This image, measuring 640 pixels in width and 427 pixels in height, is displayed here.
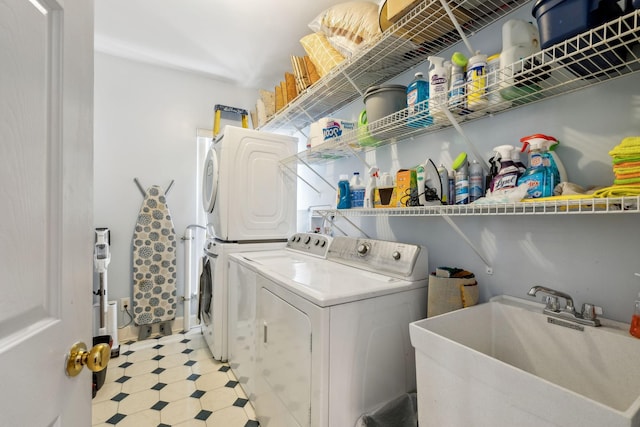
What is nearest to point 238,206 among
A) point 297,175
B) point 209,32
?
point 297,175

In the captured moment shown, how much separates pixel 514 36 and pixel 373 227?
1361 mm

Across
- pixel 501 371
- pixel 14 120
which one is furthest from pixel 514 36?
pixel 14 120

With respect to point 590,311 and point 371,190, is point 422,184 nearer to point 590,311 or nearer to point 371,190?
point 371,190

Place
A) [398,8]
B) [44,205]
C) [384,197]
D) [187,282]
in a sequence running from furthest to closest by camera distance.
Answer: [187,282] → [384,197] → [398,8] → [44,205]

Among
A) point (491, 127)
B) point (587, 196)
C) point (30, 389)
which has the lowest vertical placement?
point (30, 389)

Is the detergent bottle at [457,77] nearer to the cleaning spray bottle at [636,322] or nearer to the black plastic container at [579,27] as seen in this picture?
the black plastic container at [579,27]

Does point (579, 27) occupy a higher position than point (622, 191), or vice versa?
point (579, 27)

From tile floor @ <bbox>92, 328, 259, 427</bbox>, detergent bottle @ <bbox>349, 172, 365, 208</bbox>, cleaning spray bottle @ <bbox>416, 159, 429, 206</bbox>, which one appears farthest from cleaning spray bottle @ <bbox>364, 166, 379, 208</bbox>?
tile floor @ <bbox>92, 328, 259, 427</bbox>

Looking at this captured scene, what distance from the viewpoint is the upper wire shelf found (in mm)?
1314

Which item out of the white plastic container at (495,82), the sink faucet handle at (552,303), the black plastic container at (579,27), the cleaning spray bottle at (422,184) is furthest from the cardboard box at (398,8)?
the sink faucet handle at (552,303)

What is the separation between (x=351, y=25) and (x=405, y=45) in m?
0.39

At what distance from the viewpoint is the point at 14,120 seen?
47 centimetres

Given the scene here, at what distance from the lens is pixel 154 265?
305 cm

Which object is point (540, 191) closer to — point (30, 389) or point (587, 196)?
point (587, 196)
